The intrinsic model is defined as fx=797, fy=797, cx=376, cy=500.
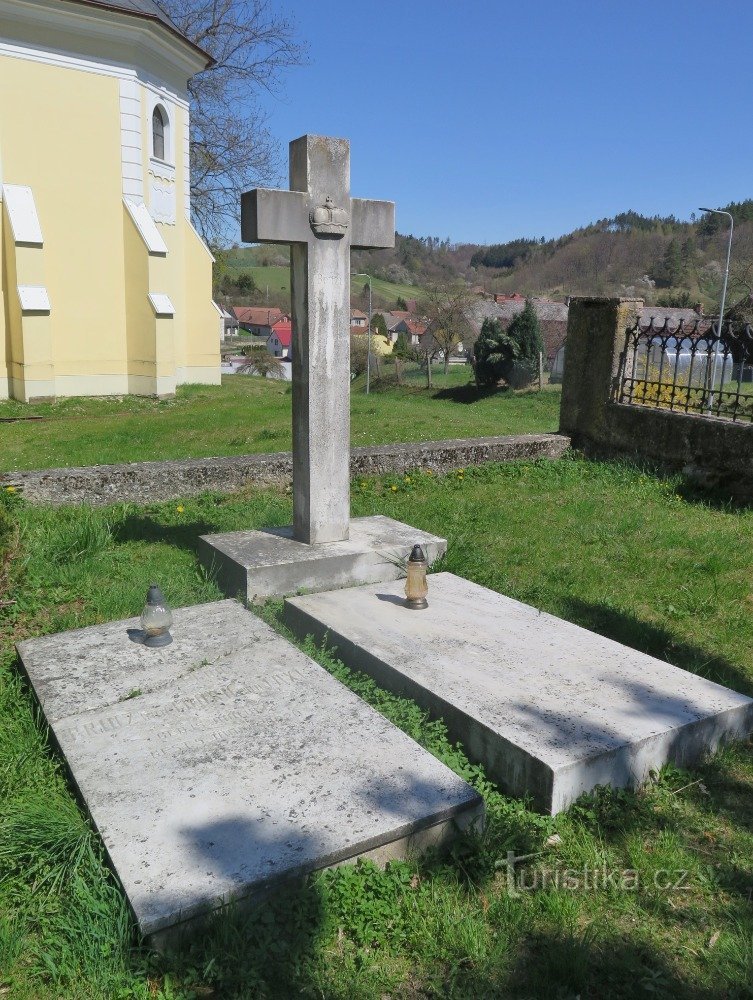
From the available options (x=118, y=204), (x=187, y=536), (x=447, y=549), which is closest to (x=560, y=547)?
(x=447, y=549)

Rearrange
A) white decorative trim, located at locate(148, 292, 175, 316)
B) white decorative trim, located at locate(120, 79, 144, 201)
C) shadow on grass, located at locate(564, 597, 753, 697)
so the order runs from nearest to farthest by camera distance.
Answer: shadow on grass, located at locate(564, 597, 753, 697) → white decorative trim, located at locate(120, 79, 144, 201) → white decorative trim, located at locate(148, 292, 175, 316)

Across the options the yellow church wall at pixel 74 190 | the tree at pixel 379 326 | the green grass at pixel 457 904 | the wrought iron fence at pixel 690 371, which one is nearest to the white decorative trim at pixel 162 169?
the yellow church wall at pixel 74 190

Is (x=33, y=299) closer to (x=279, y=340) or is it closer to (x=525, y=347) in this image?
(x=525, y=347)

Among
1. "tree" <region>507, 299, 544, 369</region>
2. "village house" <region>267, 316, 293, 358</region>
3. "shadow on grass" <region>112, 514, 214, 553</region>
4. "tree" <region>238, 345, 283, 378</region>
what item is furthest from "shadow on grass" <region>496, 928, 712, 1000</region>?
"village house" <region>267, 316, 293, 358</region>

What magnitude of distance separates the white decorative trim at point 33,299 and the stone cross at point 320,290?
11.5 m

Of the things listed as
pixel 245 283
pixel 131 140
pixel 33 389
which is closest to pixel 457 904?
pixel 33 389

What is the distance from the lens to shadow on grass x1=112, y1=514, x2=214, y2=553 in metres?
6.12

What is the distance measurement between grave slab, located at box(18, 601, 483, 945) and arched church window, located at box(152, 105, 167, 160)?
16.0 m

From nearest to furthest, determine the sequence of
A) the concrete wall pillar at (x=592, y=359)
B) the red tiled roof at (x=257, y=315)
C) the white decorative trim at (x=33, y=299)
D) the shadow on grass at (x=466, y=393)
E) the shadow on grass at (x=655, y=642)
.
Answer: the shadow on grass at (x=655, y=642) → the concrete wall pillar at (x=592, y=359) → the white decorative trim at (x=33, y=299) → the shadow on grass at (x=466, y=393) → the red tiled roof at (x=257, y=315)

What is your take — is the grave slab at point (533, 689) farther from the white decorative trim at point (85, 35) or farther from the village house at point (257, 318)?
the village house at point (257, 318)

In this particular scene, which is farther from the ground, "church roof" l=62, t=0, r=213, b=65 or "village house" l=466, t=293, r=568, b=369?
"church roof" l=62, t=0, r=213, b=65

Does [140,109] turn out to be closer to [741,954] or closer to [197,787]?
[197,787]

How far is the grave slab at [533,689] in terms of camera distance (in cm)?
313

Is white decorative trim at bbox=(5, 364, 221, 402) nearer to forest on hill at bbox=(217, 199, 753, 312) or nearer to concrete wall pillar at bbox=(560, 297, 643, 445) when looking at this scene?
concrete wall pillar at bbox=(560, 297, 643, 445)
